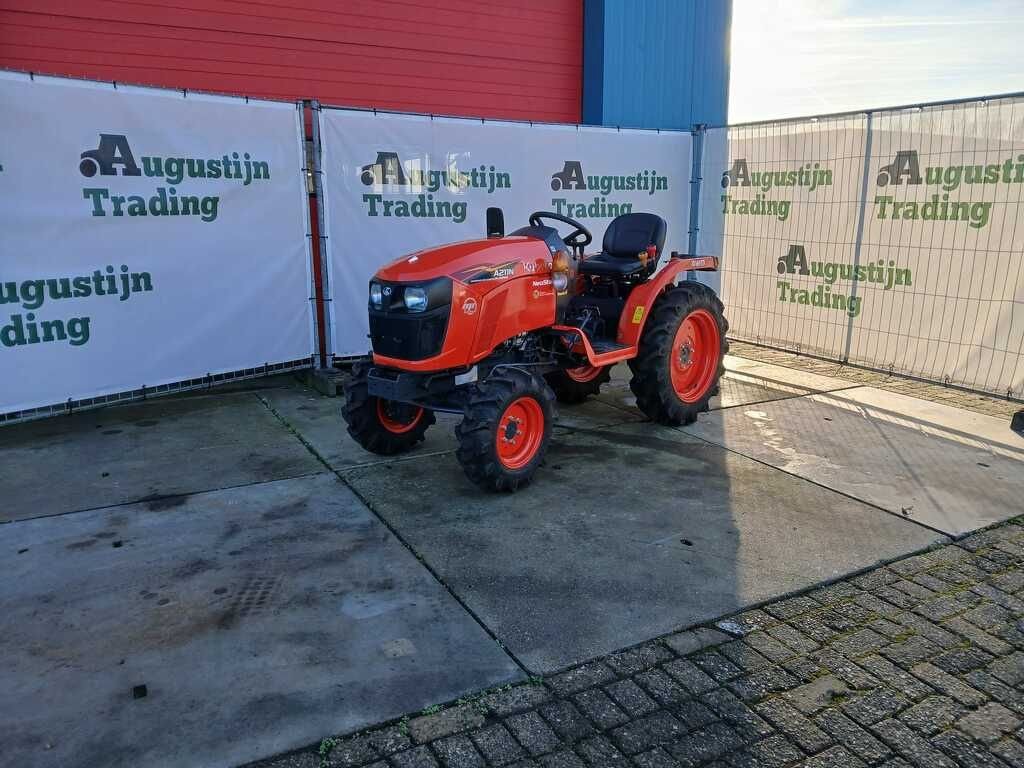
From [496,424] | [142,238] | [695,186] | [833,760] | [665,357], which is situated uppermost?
[695,186]

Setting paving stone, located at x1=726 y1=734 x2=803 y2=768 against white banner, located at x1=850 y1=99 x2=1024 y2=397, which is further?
white banner, located at x1=850 y1=99 x2=1024 y2=397

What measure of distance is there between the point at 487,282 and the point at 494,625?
78.0 inches

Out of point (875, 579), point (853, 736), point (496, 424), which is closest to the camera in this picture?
point (853, 736)

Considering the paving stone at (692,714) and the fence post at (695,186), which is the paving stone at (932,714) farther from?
the fence post at (695,186)

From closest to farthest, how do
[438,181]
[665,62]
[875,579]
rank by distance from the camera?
[875,579], [438,181], [665,62]

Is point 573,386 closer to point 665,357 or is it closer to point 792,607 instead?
point 665,357

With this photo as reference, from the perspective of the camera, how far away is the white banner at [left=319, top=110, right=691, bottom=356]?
6637mm

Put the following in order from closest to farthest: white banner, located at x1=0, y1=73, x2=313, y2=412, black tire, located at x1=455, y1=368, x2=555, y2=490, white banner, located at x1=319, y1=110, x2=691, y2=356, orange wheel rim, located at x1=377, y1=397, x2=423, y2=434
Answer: black tire, located at x1=455, y1=368, x2=555, y2=490 → orange wheel rim, located at x1=377, y1=397, x2=423, y2=434 → white banner, located at x1=0, y1=73, x2=313, y2=412 → white banner, located at x1=319, y1=110, x2=691, y2=356

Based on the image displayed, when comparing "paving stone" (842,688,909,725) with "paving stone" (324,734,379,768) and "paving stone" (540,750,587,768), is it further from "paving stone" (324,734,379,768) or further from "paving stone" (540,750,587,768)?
"paving stone" (324,734,379,768)

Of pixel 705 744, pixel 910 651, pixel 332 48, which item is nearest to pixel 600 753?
pixel 705 744

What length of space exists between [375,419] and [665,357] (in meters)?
1.98

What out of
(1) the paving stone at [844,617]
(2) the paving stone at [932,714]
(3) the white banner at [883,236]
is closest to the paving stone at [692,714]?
(2) the paving stone at [932,714]

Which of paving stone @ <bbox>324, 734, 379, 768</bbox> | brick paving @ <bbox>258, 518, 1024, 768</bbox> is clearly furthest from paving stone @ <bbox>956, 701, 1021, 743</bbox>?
paving stone @ <bbox>324, 734, 379, 768</bbox>

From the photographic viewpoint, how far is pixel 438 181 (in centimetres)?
702
